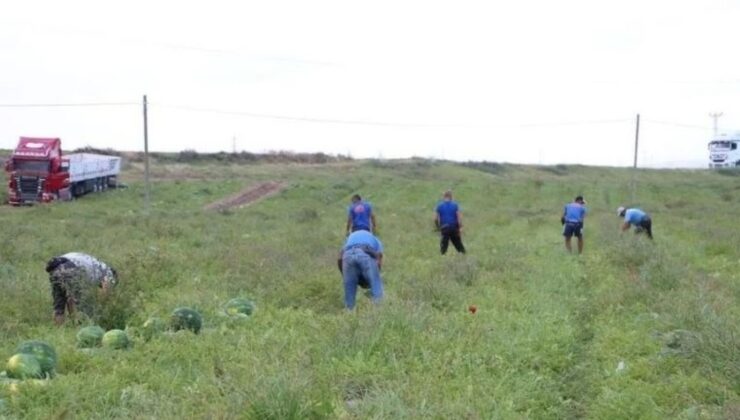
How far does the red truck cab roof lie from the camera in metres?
39.8

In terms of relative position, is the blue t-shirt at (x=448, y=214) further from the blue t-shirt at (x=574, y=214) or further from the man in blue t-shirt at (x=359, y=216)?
the blue t-shirt at (x=574, y=214)

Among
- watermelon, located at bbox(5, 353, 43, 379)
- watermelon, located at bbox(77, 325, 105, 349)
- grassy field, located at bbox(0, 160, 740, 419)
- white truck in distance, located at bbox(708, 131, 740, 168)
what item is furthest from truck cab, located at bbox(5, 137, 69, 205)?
white truck in distance, located at bbox(708, 131, 740, 168)

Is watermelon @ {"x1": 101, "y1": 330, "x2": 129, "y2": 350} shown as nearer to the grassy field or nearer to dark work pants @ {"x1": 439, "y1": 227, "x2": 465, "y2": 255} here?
the grassy field

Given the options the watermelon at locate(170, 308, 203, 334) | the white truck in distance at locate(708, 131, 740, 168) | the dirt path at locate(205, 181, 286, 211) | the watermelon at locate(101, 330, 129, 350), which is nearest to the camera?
the watermelon at locate(101, 330, 129, 350)

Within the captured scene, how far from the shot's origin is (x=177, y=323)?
8.51 m

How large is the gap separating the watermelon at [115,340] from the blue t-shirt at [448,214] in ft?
32.2

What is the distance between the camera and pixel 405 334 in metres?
7.41

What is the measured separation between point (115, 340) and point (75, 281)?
1438mm

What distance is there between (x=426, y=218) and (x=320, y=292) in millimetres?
20003

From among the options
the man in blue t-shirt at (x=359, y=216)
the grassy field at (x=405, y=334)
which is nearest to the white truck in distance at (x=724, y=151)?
the grassy field at (x=405, y=334)

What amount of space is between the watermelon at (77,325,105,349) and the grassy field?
0.15m

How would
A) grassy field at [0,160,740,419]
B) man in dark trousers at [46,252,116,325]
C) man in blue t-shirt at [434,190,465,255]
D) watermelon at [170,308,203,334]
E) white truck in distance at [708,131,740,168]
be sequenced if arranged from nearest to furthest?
grassy field at [0,160,740,419], watermelon at [170,308,203,334], man in dark trousers at [46,252,116,325], man in blue t-shirt at [434,190,465,255], white truck in distance at [708,131,740,168]

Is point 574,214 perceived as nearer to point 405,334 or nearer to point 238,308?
point 238,308

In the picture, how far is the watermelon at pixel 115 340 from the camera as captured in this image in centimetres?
764
